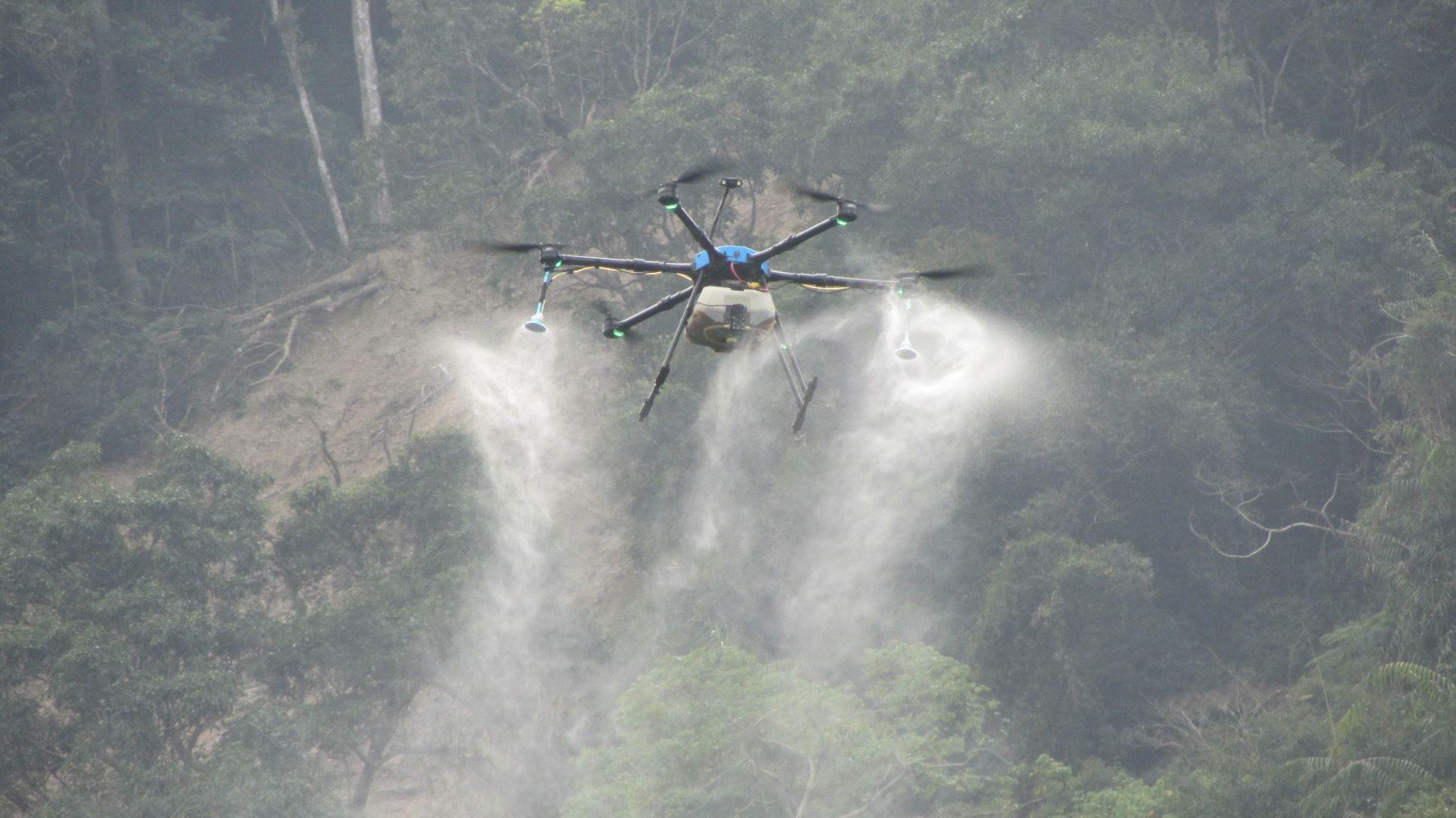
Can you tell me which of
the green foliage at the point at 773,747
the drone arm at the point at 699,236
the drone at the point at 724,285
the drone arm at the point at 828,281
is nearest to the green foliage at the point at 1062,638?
the green foliage at the point at 773,747

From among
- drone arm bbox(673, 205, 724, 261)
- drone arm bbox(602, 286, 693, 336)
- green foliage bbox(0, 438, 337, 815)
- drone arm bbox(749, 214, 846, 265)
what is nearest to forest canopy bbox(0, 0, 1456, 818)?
green foliage bbox(0, 438, 337, 815)

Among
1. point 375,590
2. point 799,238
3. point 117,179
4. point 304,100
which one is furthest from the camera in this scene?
point 304,100

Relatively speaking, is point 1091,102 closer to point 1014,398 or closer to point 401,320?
point 1014,398

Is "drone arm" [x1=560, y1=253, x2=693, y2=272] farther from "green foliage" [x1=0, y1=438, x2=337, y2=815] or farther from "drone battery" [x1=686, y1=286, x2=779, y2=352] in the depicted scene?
"green foliage" [x1=0, y1=438, x2=337, y2=815]

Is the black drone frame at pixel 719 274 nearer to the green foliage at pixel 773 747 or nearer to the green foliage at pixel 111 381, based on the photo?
the green foliage at pixel 773 747

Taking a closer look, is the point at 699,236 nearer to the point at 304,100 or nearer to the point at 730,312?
the point at 730,312

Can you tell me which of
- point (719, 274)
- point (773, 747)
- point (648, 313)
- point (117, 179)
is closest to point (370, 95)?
point (117, 179)

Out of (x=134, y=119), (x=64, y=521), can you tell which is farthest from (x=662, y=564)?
(x=134, y=119)
